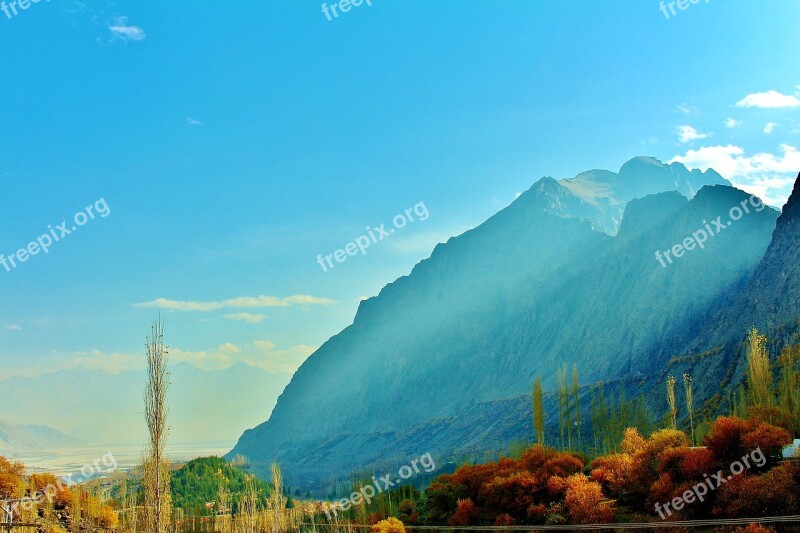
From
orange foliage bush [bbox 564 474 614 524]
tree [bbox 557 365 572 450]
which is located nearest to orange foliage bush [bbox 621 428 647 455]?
orange foliage bush [bbox 564 474 614 524]

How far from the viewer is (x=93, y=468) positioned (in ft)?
111

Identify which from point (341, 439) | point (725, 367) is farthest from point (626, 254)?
point (341, 439)

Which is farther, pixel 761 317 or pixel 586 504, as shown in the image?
pixel 761 317

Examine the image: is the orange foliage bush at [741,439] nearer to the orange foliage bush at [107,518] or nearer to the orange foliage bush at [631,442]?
the orange foliage bush at [631,442]

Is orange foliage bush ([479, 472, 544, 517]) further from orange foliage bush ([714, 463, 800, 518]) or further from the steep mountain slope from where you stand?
the steep mountain slope

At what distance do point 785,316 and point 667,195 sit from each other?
80.6 m
